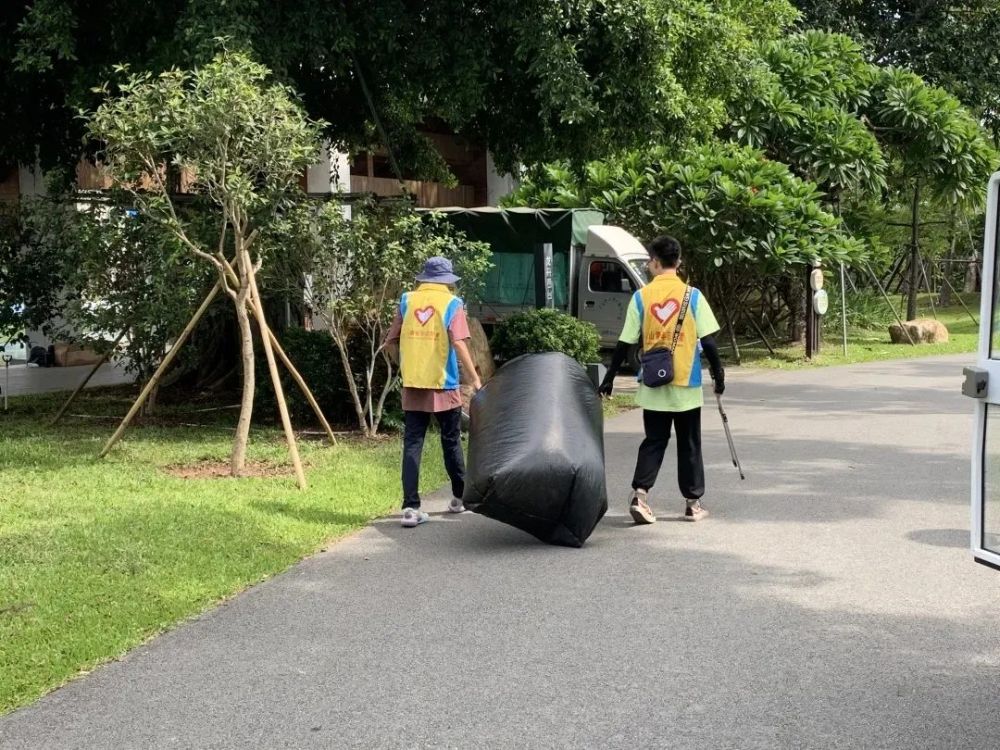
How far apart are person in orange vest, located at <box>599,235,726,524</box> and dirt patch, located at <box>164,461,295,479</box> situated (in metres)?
3.09

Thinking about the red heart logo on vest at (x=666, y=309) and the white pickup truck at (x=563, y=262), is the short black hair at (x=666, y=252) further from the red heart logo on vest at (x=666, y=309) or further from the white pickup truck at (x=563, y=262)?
the white pickup truck at (x=563, y=262)

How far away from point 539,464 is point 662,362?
1.17 meters

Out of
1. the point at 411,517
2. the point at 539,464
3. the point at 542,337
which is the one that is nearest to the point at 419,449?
the point at 411,517

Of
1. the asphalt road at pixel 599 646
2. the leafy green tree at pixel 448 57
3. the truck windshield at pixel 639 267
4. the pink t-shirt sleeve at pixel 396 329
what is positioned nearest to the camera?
the asphalt road at pixel 599 646

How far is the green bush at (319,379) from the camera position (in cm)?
1223

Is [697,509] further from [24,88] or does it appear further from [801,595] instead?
[24,88]

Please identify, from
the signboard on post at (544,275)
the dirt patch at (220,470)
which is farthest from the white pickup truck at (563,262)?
the dirt patch at (220,470)

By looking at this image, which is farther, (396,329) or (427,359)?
(396,329)

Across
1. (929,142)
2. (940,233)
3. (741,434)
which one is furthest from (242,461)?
(940,233)

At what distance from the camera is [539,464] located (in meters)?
6.98

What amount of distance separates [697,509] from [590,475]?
3.86 feet

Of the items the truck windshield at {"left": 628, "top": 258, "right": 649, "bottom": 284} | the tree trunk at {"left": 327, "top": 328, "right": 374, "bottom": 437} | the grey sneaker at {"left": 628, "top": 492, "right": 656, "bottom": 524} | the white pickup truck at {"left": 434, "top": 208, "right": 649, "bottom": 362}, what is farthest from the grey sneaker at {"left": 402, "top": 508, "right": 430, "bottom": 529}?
the truck windshield at {"left": 628, "top": 258, "right": 649, "bottom": 284}

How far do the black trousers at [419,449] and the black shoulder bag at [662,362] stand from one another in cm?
129

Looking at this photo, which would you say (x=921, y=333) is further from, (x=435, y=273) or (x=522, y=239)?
(x=435, y=273)
